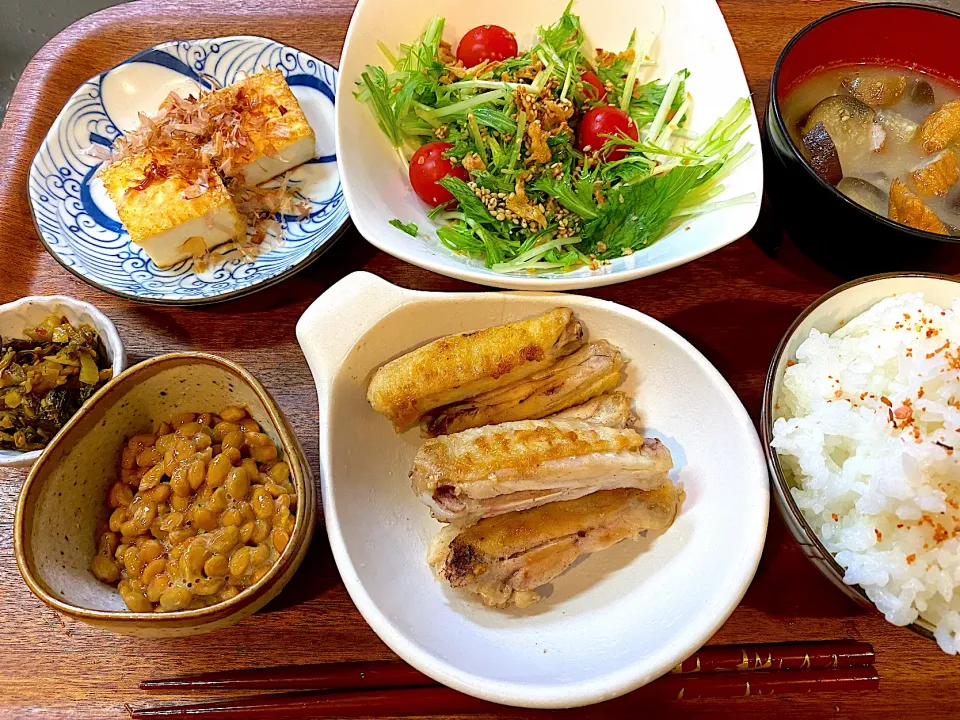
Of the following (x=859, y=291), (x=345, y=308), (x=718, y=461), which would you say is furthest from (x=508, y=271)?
(x=859, y=291)

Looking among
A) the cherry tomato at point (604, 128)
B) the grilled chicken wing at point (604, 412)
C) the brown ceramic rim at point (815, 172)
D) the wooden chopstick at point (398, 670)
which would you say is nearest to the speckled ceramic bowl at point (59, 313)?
the wooden chopstick at point (398, 670)

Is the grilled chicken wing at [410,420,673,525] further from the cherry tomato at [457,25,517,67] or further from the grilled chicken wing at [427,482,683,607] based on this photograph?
the cherry tomato at [457,25,517,67]

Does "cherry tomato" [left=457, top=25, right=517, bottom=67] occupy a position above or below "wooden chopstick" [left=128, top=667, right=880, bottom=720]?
above

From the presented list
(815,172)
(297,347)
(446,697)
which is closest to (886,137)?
(815,172)

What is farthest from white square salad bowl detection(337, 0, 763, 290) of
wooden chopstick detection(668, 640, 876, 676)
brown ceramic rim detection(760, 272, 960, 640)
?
wooden chopstick detection(668, 640, 876, 676)

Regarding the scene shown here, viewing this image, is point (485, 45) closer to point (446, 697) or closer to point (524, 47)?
point (524, 47)

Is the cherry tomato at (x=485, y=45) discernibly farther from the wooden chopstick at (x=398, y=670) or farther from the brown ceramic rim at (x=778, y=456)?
the wooden chopstick at (x=398, y=670)
